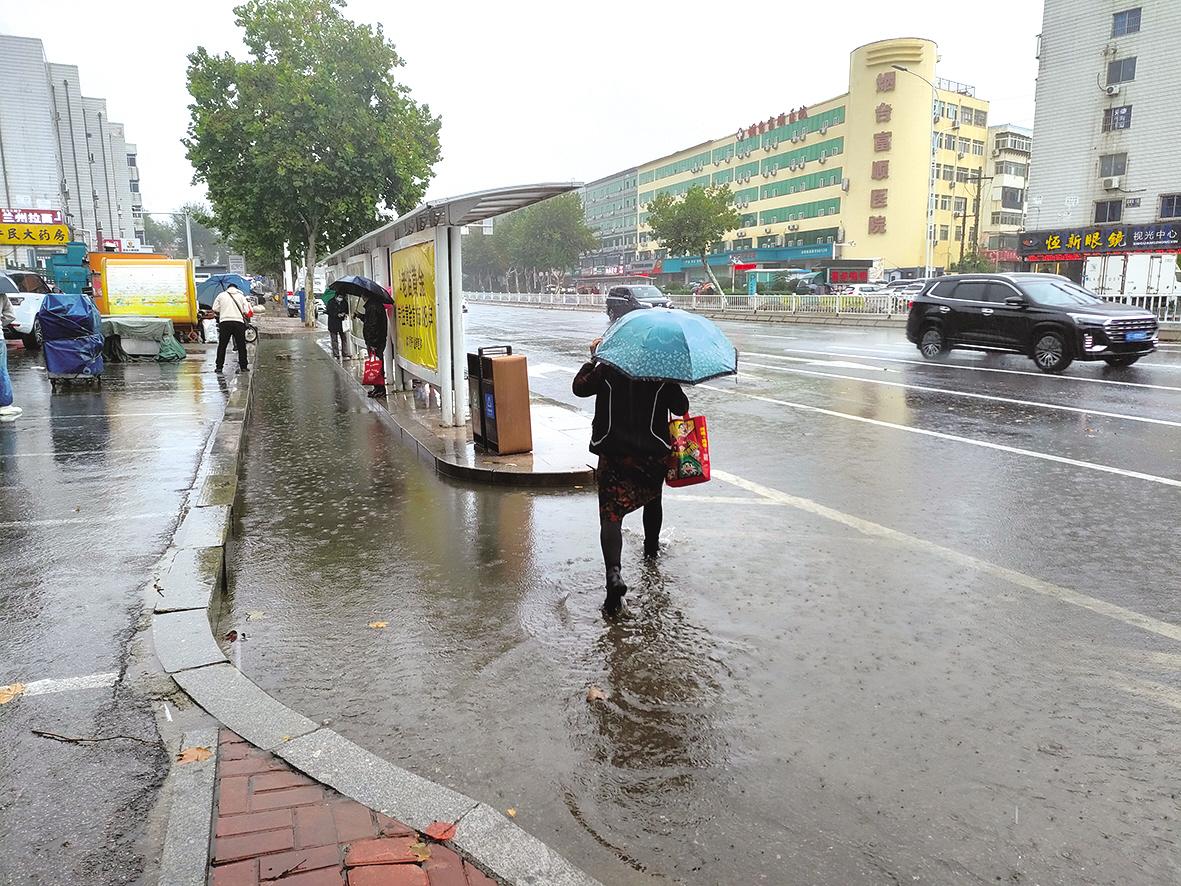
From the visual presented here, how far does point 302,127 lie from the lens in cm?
2683

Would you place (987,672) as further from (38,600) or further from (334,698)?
(38,600)

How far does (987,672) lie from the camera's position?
400cm

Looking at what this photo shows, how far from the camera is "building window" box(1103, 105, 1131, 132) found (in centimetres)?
4138

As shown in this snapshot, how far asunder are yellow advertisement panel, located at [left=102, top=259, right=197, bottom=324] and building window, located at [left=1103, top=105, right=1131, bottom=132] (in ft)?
144

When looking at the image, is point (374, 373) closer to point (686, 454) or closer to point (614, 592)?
point (686, 454)

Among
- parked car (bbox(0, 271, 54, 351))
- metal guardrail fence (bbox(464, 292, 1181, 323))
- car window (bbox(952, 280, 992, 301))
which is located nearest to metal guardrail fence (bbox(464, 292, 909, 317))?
metal guardrail fence (bbox(464, 292, 1181, 323))

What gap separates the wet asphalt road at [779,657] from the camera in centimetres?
290

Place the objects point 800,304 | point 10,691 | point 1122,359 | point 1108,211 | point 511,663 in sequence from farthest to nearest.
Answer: point 1108,211
point 800,304
point 1122,359
point 511,663
point 10,691

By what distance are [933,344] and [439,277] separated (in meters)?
12.5

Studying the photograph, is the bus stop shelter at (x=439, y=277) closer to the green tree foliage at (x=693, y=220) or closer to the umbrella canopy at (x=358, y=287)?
the umbrella canopy at (x=358, y=287)

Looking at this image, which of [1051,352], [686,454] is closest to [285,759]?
[686,454]

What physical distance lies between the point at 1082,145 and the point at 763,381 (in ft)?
128

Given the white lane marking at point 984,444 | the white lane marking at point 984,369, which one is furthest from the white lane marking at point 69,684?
the white lane marking at point 984,369

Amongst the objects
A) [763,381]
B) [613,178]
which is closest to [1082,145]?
[763,381]
